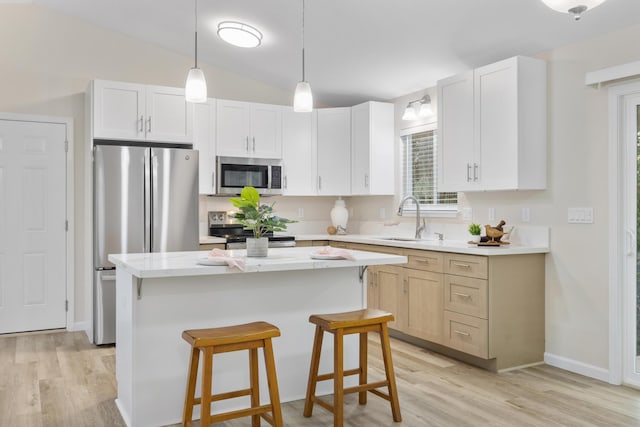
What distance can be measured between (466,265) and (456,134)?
3.66ft

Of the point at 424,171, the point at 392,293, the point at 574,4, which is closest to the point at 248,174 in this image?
the point at 424,171

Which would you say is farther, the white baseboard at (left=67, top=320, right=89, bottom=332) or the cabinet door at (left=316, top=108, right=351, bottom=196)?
the cabinet door at (left=316, top=108, right=351, bottom=196)

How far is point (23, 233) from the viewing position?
16.0 feet

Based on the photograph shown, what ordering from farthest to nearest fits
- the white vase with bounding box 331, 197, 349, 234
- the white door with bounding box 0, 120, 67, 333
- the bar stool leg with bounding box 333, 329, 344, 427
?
the white vase with bounding box 331, 197, 349, 234, the white door with bounding box 0, 120, 67, 333, the bar stool leg with bounding box 333, 329, 344, 427

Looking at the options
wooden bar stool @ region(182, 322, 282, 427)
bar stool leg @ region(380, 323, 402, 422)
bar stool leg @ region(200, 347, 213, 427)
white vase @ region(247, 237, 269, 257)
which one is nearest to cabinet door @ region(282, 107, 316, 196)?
white vase @ region(247, 237, 269, 257)

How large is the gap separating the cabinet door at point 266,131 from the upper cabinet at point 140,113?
2.18 ft

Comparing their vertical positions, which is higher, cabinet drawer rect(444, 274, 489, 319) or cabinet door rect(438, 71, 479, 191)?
cabinet door rect(438, 71, 479, 191)

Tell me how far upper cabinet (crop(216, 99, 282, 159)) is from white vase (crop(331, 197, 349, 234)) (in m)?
0.91

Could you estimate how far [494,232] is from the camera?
398 centimetres

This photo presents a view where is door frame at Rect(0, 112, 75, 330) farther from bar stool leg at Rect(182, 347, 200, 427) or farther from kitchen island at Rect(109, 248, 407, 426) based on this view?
bar stool leg at Rect(182, 347, 200, 427)

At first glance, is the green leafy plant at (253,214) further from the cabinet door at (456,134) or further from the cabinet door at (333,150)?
the cabinet door at (333,150)

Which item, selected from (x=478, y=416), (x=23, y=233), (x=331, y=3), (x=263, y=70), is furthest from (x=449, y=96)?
(x=23, y=233)

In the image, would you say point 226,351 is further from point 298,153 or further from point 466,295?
point 298,153

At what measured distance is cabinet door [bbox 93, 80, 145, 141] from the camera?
4.61 meters
